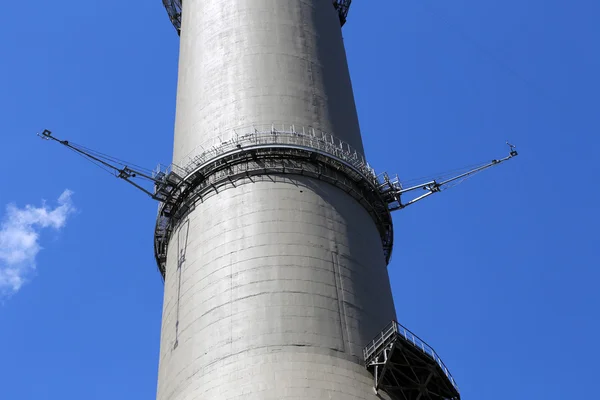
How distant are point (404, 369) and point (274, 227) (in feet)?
31.6

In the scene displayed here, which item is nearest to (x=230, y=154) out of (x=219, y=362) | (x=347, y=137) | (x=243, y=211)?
(x=243, y=211)

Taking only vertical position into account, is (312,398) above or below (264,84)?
below

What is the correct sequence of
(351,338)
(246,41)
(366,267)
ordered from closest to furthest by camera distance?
(351,338)
(366,267)
(246,41)

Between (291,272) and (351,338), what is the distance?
4393 millimetres

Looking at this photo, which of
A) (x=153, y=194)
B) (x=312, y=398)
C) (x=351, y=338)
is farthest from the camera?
(x=153, y=194)

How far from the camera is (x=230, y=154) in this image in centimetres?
5378

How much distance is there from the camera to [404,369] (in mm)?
47906

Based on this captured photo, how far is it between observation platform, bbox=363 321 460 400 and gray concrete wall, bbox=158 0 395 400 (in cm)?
71

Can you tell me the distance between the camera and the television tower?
46.0 m

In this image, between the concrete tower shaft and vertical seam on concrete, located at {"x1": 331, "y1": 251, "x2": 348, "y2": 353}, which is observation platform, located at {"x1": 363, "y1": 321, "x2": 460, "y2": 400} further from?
the concrete tower shaft

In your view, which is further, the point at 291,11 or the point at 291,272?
the point at 291,11

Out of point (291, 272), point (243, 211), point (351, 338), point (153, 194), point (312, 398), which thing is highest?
point (153, 194)

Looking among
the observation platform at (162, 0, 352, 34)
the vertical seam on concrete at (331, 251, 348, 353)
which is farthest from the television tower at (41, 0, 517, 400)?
the observation platform at (162, 0, 352, 34)

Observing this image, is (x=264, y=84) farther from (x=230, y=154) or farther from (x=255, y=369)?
(x=255, y=369)
